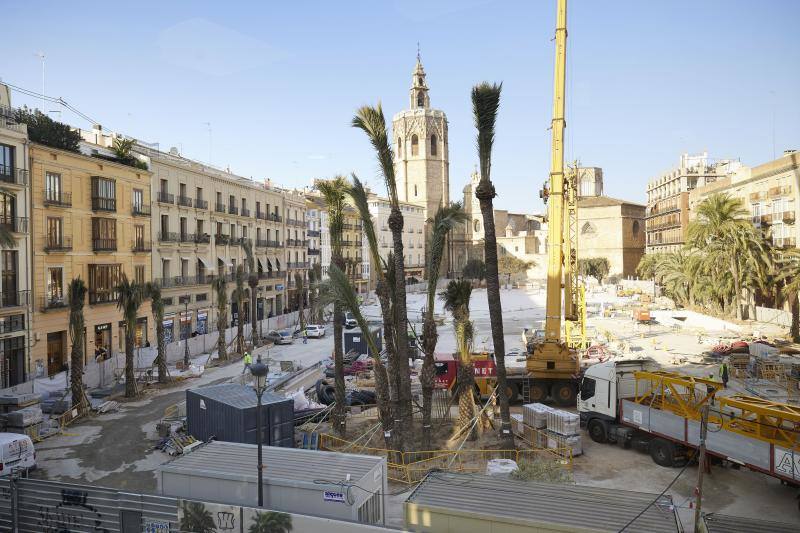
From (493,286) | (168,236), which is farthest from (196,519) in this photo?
(168,236)

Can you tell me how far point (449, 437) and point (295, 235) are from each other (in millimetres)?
44891

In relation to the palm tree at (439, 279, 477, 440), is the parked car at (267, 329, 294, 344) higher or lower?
lower

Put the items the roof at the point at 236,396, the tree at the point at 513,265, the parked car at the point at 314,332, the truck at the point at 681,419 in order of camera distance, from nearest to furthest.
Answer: the truck at the point at 681,419 → the roof at the point at 236,396 → the parked car at the point at 314,332 → the tree at the point at 513,265

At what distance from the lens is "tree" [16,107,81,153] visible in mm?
31047

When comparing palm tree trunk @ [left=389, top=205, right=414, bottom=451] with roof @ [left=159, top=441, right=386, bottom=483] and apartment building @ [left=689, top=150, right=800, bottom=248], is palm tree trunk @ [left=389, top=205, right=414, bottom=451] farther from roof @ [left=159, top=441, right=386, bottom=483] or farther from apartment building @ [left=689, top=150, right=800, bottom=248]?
apartment building @ [left=689, top=150, right=800, bottom=248]

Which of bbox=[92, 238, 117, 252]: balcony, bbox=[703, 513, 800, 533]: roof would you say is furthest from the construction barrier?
bbox=[92, 238, 117, 252]: balcony

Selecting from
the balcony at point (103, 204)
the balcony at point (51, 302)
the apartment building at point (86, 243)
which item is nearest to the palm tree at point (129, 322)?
the balcony at point (51, 302)

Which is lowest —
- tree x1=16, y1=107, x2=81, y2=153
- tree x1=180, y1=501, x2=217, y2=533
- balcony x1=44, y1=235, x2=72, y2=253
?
tree x1=180, y1=501, x2=217, y2=533

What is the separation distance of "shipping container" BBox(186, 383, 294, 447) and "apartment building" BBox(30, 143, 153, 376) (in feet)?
48.2

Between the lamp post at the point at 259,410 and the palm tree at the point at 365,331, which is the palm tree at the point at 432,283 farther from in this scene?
the lamp post at the point at 259,410

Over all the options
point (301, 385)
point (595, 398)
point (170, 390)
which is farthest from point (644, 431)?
point (170, 390)

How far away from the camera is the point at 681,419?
1488 centimetres

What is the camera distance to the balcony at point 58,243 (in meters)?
28.1

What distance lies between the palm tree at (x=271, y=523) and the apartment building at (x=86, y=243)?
2245 cm
